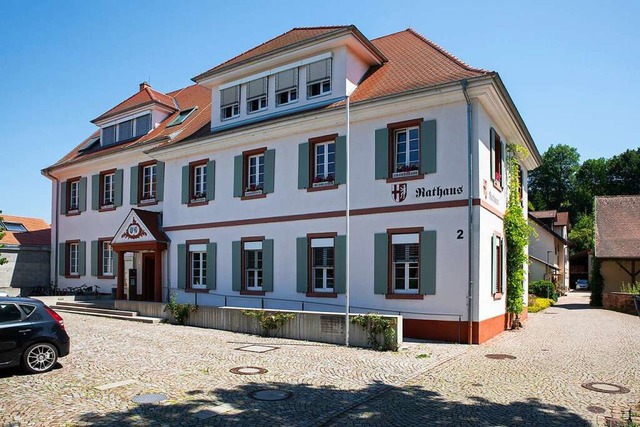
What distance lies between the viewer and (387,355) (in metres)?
12.9

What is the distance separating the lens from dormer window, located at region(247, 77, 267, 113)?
20.3 m

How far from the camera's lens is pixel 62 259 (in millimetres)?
27547

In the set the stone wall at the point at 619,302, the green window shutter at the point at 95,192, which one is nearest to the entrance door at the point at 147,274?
the green window shutter at the point at 95,192

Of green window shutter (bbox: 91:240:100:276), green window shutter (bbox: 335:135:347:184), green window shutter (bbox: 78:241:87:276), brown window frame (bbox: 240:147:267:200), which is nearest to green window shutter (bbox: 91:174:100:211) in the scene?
green window shutter (bbox: 91:240:100:276)

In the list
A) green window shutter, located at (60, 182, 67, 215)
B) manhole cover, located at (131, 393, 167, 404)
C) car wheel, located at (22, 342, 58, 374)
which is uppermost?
green window shutter, located at (60, 182, 67, 215)

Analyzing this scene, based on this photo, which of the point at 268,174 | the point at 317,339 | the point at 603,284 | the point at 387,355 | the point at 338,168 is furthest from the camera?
the point at 603,284

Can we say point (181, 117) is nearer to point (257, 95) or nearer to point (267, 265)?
point (257, 95)

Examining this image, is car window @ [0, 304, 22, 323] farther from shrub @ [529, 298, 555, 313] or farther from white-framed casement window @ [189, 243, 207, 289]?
shrub @ [529, 298, 555, 313]

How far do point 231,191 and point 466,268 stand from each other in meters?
9.27

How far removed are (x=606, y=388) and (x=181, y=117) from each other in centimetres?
2054

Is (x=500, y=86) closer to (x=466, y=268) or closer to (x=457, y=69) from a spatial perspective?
(x=457, y=69)

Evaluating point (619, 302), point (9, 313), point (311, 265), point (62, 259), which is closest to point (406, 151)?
point (311, 265)

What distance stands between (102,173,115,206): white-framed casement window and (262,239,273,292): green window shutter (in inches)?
391

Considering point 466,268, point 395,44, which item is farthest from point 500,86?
point 395,44
